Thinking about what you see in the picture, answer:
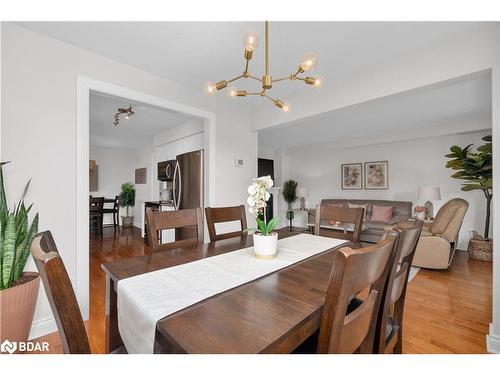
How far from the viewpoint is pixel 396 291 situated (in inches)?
41.1

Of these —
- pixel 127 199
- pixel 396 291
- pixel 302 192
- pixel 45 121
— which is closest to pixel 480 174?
pixel 302 192

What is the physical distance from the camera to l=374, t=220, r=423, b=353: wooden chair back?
86cm

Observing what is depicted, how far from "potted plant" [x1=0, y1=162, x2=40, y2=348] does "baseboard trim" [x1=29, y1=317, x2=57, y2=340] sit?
0.35 metres

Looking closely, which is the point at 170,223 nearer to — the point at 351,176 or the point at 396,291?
the point at 396,291

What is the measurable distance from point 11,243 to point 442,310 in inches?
132

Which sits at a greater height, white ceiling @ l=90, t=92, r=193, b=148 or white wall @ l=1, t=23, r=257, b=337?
white ceiling @ l=90, t=92, r=193, b=148

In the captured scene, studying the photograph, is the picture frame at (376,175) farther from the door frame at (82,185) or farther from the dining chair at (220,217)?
the door frame at (82,185)

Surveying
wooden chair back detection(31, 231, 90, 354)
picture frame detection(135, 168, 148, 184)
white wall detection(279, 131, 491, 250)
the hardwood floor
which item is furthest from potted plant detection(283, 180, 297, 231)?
wooden chair back detection(31, 231, 90, 354)

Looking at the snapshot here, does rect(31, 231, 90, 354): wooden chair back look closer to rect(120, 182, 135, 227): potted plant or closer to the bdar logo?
the bdar logo

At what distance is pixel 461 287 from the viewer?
2613 millimetres

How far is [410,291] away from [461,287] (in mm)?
623

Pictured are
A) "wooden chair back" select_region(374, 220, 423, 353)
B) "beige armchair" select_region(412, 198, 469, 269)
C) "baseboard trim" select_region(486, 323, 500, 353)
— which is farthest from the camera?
"beige armchair" select_region(412, 198, 469, 269)

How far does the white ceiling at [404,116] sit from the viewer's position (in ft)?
8.73
